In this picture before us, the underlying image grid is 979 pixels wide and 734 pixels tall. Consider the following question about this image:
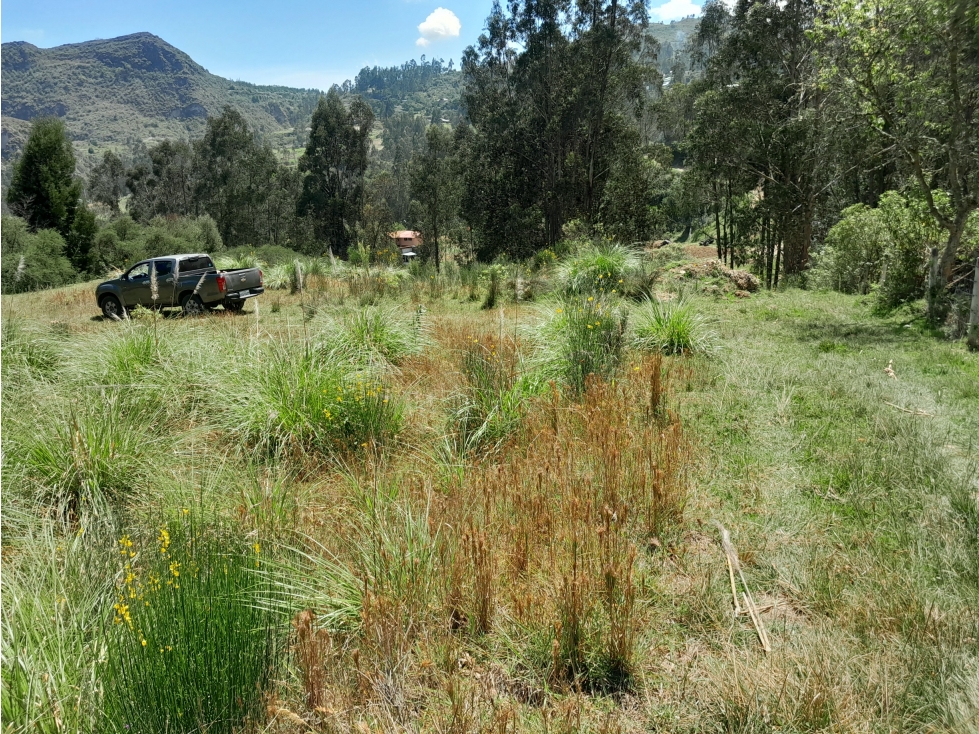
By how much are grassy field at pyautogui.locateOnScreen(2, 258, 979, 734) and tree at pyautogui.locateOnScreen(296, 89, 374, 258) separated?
44.8 m

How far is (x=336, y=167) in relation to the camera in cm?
4856

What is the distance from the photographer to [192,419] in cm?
504

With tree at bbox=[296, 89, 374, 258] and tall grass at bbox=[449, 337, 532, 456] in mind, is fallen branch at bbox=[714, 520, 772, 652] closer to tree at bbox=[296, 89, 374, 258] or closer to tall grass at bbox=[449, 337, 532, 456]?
tall grass at bbox=[449, 337, 532, 456]

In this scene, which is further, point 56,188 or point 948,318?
point 56,188

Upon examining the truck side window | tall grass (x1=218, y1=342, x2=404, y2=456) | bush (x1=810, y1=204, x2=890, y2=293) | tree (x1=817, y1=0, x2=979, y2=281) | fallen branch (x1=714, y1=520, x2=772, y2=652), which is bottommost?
fallen branch (x1=714, y1=520, x2=772, y2=652)

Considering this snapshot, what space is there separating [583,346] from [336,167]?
157 feet

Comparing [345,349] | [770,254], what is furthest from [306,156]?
[345,349]

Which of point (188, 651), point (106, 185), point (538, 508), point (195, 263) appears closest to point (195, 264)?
point (195, 263)

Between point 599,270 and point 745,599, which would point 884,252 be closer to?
point 599,270

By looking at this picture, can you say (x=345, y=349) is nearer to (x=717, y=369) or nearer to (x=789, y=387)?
(x=717, y=369)

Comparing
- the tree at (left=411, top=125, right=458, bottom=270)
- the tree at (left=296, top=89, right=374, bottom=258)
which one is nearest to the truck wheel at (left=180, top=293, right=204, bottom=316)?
the tree at (left=411, top=125, right=458, bottom=270)

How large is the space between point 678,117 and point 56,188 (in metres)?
35.5

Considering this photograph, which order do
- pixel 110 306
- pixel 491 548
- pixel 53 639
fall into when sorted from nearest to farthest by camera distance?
pixel 53 639, pixel 491 548, pixel 110 306

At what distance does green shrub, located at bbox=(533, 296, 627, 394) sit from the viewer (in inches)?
227
